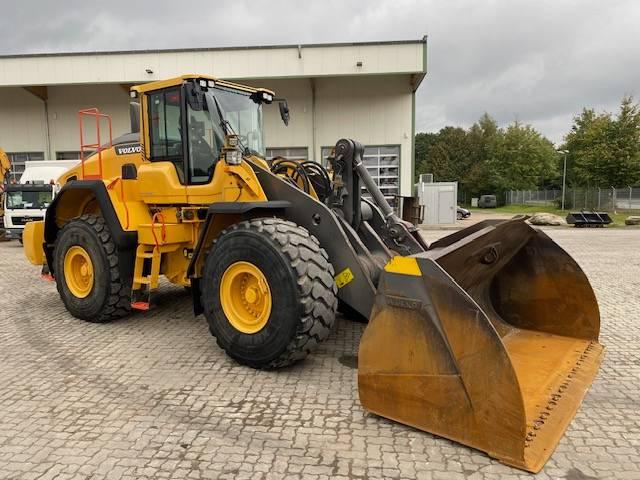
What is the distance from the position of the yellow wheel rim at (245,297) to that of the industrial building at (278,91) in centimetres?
1509

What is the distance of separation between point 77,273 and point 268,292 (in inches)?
127

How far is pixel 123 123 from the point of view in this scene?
2180 cm

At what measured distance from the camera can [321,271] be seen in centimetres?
390

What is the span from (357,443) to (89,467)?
1.59 m

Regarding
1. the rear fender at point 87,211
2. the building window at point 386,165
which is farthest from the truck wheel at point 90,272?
the building window at point 386,165

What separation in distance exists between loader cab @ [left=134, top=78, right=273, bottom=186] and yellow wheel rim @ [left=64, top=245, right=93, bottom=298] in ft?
4.93

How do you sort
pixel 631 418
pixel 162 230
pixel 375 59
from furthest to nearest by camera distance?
1. pixel 375 59
2. pixel 162 230
3. pixel 631 418

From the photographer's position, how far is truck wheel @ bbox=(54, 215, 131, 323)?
552 centimetres

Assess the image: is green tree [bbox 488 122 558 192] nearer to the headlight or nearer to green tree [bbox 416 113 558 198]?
green tree [bbox 416 113 558 198]

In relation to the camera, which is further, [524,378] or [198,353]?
[198,353]

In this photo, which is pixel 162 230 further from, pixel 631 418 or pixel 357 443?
pixel 631 418

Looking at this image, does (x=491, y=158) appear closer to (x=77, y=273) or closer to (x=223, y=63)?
(x=223, y=63)

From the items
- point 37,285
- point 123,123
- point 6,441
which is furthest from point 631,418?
point 123,123

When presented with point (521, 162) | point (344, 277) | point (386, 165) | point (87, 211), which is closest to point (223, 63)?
point (386, 165)
